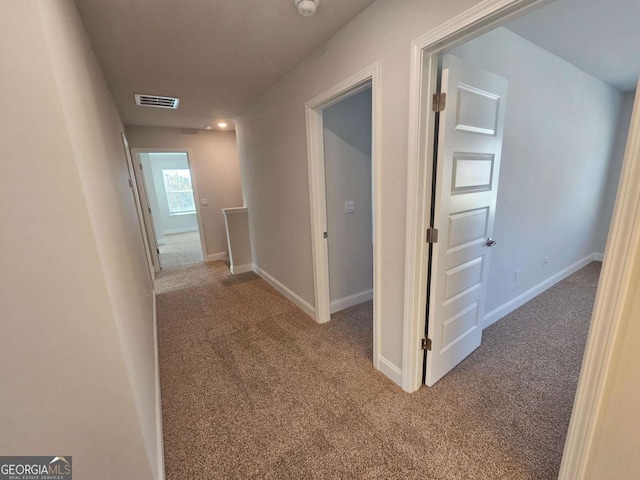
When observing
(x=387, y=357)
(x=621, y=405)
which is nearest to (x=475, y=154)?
(x=621, y=405)

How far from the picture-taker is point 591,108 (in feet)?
9.75

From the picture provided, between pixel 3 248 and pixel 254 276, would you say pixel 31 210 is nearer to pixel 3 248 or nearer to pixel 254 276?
pixel 3 248

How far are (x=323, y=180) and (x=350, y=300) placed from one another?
1.41 meters

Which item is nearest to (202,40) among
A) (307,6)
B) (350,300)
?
(307,6)

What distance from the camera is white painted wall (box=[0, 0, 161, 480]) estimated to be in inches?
27.6

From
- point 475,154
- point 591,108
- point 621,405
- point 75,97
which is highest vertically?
point 591,108

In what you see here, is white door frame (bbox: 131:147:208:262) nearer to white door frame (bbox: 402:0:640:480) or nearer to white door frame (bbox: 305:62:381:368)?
white door frame (bbox: 305:62:381:368)

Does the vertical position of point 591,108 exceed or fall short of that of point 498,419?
it exceeds it

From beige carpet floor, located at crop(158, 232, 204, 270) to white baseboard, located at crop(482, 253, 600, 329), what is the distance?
4780 mm

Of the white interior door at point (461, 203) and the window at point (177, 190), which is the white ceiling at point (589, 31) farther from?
the window at point (177, 190)

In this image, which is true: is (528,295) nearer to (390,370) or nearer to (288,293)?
(390,370)

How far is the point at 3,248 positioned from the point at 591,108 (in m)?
4.80

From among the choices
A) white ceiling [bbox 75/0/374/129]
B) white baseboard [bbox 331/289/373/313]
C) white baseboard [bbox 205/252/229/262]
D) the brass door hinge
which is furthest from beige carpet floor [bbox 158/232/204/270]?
the brass door hinge

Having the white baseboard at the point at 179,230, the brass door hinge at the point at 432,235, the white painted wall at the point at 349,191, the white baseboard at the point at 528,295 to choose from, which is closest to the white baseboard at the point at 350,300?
the white painted wall at the point at 349,191
